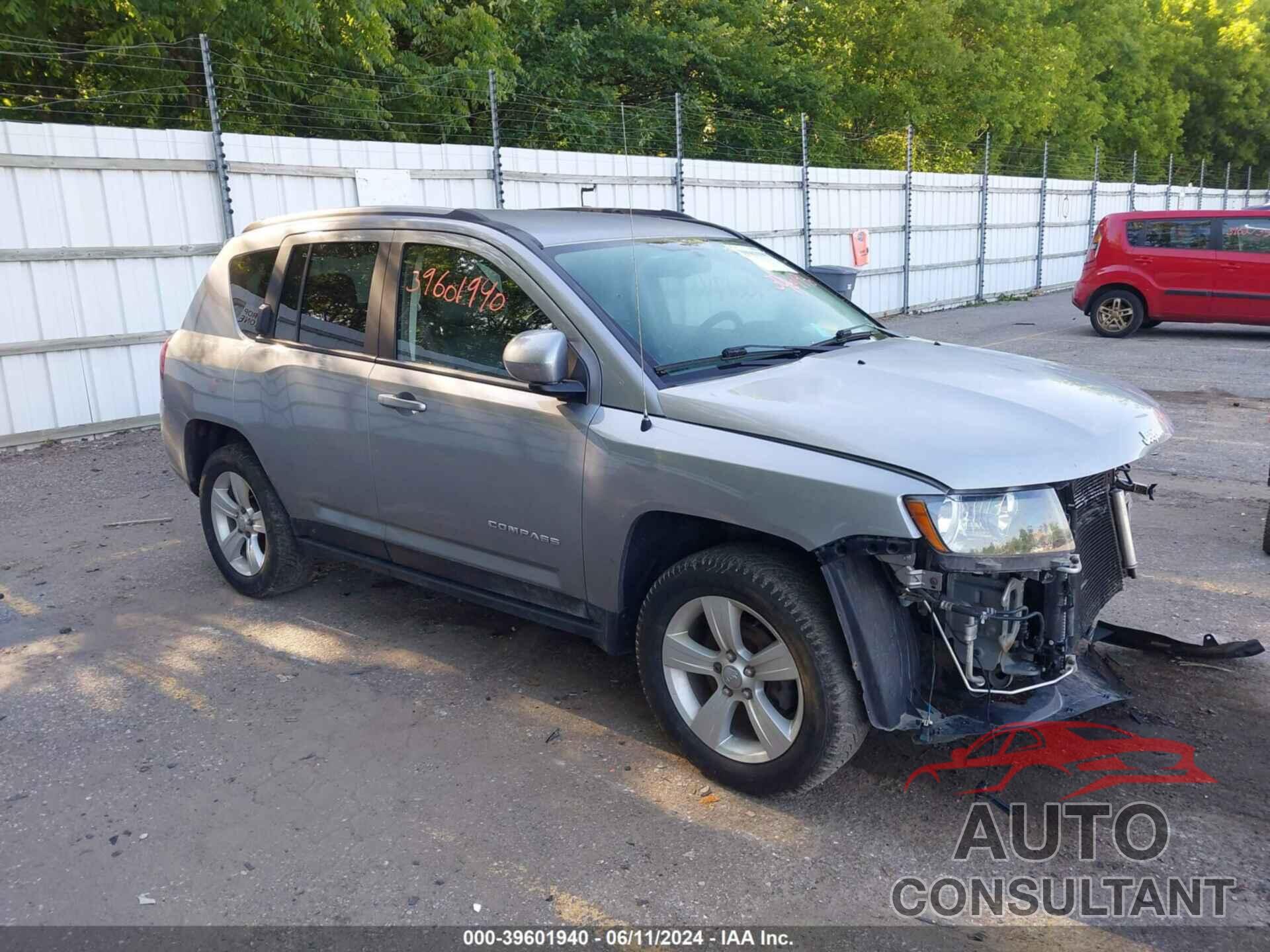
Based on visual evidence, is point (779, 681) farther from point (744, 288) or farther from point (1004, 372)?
point (744, 288)

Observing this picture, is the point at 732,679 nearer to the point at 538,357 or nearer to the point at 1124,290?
the point at 538,357

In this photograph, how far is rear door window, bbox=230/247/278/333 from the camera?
517cm

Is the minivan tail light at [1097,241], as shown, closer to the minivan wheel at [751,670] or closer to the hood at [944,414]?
the hood at [944,414]

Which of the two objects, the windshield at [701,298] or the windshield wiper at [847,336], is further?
the windshield wiper at [847,336]

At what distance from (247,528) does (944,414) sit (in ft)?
11.6

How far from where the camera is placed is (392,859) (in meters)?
3.25

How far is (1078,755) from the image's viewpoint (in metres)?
3.69

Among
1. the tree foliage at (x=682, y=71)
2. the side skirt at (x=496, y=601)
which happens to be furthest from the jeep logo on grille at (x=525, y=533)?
the tree foliage at (x=682, y=71)

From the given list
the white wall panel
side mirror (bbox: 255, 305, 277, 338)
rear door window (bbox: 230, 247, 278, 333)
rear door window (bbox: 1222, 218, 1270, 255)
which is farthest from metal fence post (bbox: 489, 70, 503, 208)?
rear door window (bbox: 1222, 218, 1270, 255)

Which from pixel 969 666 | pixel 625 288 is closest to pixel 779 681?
pixel 969 666

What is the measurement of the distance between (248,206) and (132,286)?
1.33 m

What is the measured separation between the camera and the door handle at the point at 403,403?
14.0ft

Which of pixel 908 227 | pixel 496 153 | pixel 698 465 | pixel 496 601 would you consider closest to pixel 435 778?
pixel 496 601

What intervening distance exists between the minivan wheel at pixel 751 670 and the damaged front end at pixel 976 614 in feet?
0.37
